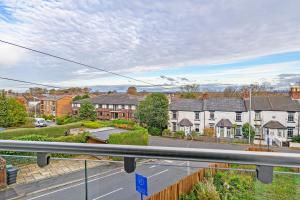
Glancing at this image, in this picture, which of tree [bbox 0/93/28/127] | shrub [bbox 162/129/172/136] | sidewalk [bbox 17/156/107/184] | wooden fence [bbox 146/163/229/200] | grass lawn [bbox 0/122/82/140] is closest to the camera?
wooden fence [bbox 146/163/229/200]

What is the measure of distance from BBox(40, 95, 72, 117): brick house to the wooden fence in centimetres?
212

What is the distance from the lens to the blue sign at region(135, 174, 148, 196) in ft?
3.48

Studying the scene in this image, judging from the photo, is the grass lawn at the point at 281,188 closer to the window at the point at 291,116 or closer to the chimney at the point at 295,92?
the chimney at the point at 295,92

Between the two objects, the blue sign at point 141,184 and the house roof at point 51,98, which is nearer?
the blue sign at point 141,184

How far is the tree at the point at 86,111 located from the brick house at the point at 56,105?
144mm

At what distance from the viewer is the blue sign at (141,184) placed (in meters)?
1.06

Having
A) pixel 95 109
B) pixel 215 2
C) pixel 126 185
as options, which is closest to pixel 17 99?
pixel 95 109

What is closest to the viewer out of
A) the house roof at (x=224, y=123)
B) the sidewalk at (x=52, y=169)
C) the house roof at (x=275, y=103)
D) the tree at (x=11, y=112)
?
the sidewalk at (x=52, y=169)

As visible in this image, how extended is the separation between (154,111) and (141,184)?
183cm

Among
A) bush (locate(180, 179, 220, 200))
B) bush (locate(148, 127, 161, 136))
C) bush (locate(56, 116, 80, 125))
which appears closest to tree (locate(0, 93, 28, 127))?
bush (locate(56, 116, 80, 125))

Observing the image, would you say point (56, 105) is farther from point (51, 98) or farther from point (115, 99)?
point (115, 99)

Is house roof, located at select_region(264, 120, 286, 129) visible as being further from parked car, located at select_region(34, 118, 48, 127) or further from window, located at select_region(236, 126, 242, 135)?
parked car, located at select_region(34, 118, 48, 127)

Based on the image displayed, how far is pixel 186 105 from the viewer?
3.16 meters

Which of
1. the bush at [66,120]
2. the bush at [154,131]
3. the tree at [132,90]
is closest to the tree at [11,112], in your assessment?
the bush at [66,120]
